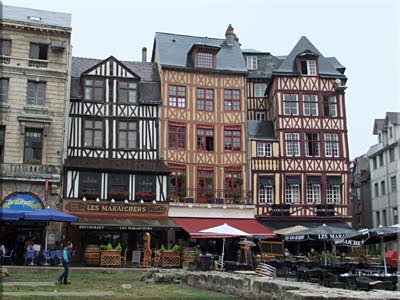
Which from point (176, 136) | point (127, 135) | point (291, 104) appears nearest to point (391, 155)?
point (291, 104)

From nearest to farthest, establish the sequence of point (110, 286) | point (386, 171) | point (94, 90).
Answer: point (110, 286), point (94, 90), point (386, 171)

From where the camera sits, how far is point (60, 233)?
2523 centimetres

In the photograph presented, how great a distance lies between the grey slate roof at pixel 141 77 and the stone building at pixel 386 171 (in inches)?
629

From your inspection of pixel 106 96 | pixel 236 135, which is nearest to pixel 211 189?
pixel 236 135

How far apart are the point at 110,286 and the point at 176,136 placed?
1461cm

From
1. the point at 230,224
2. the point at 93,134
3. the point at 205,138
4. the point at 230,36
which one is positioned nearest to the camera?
the point at 93,134

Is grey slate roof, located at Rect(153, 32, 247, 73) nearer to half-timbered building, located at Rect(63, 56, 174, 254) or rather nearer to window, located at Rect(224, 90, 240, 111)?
window, located at Rect(224, 90, 240, 111)

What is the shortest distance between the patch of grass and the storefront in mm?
4621

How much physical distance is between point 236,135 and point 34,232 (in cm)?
1169

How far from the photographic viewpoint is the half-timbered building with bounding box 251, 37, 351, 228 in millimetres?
29406

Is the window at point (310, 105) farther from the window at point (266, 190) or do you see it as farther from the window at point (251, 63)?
the window at point (251, 63)

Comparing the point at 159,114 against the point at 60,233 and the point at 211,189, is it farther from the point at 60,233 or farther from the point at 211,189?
the point at 60,233

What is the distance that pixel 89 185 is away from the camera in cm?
2659

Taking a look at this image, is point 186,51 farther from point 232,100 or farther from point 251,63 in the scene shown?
point 251,63
